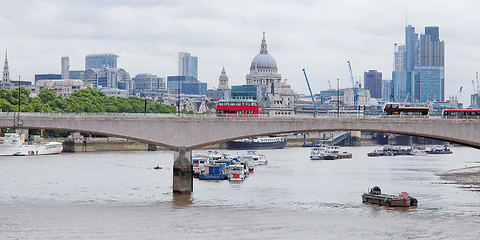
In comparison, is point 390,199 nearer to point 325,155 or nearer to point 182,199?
point 182,199

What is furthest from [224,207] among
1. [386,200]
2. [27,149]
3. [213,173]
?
[27,149]

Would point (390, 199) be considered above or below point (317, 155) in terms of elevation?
below

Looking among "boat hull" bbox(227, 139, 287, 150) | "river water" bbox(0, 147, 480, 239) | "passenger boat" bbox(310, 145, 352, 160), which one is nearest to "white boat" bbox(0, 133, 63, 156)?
"river water" bbox(0, 147, 480, 239)

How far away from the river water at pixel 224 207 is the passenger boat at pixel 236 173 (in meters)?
1.14

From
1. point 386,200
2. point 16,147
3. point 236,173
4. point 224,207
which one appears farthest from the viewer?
point 16,147

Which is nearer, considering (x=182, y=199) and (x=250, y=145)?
(x=182, y=199)

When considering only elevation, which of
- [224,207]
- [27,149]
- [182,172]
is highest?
[182,172]

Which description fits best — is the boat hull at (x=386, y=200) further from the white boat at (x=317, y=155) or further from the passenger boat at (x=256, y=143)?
the passenger boat at (x=256, y=143)

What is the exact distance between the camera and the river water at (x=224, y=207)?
58.0 metres

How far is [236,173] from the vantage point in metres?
97.1

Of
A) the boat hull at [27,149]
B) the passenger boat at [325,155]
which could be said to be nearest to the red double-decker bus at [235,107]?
the passenger boat at [325,155]

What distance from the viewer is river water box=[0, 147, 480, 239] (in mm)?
57969

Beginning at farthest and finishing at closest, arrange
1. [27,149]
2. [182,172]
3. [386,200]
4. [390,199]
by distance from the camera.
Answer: [27,149] < [182,172] < [386,200] < [390,199]

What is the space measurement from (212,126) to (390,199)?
59.0ft
